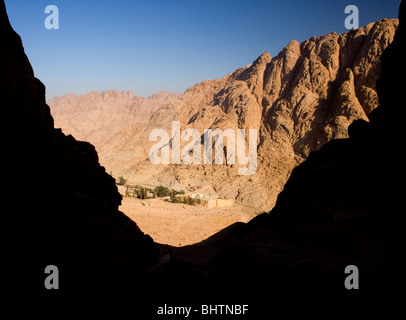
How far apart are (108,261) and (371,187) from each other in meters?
9.91

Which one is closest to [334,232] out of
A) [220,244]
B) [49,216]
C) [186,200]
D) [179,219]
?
[220,244]

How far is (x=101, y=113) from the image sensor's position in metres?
180

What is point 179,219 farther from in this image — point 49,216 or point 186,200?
point 49,216

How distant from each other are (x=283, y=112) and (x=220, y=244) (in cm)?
5998

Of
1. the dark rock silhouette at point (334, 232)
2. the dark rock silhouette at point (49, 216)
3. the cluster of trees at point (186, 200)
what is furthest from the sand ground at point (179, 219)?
the dark rock silhouette at point (49, 216)

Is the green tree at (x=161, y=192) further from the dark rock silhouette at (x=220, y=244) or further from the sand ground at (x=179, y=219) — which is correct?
the dark rock silhouette at (x=220, y=244)

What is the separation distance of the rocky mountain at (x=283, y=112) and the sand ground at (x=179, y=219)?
13625mm

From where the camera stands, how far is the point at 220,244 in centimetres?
1242

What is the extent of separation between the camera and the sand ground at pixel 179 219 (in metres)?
27.2

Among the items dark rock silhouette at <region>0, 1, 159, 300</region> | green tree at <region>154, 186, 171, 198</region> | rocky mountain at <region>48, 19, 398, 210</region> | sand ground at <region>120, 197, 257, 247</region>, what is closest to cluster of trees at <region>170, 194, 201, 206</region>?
sand ground at <region>120, 197, 257, 247</region>

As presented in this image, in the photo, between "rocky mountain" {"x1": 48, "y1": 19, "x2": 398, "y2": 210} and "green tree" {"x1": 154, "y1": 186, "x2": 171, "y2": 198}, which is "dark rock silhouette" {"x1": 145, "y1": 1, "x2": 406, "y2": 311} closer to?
"rocky mountain" {"x1": 48, "y1": 19, "x2": 398, "y2": 210}

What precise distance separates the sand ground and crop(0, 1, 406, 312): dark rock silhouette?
52.5 ft

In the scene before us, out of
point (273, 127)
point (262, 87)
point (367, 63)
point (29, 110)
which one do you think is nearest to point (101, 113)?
point (262, 87)

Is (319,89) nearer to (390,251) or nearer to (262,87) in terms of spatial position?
(262,87)
